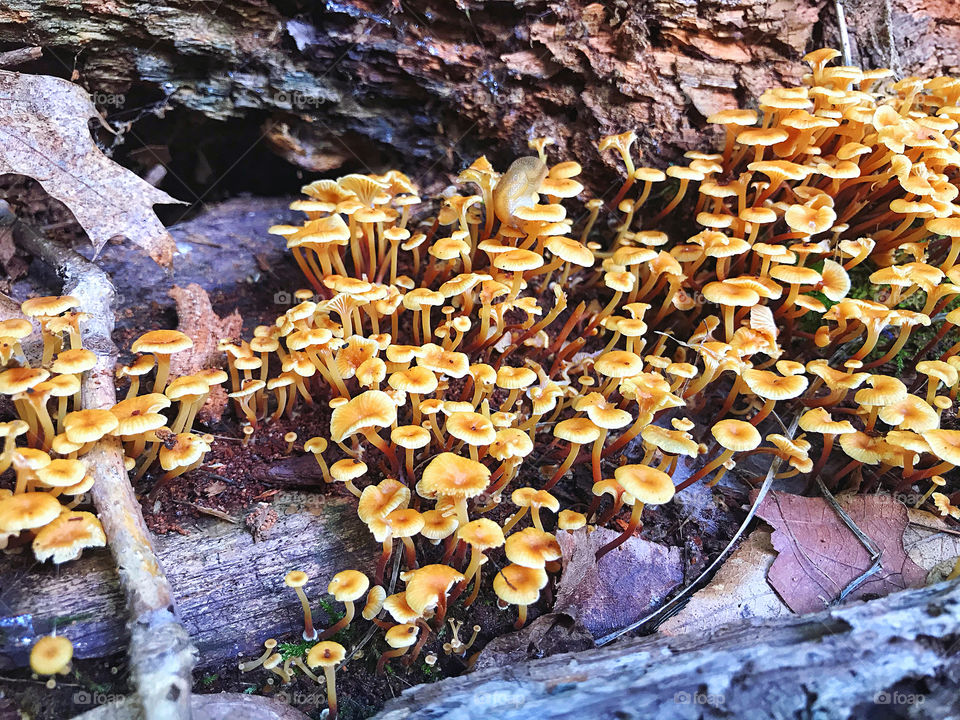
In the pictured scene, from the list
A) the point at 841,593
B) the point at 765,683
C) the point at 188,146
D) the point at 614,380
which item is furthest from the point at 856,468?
the point at 188,146

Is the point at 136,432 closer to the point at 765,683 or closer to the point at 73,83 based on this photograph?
the point at 73,83

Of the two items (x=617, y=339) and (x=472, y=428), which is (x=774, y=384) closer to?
(x=617, y=339)

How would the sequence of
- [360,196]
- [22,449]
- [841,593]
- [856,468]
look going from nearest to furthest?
[22,449] < [841,593] < [856,468] < [360,196]

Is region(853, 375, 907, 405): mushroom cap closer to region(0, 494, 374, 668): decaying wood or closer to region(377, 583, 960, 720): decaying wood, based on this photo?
region(377, 583, 960, 720): decaying wood

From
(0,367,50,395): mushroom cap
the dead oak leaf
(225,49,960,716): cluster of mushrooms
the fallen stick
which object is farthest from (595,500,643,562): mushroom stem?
the dead oak leaf

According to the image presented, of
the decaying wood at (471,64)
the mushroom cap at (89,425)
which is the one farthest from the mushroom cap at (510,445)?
the decaying wood at (471,64)
